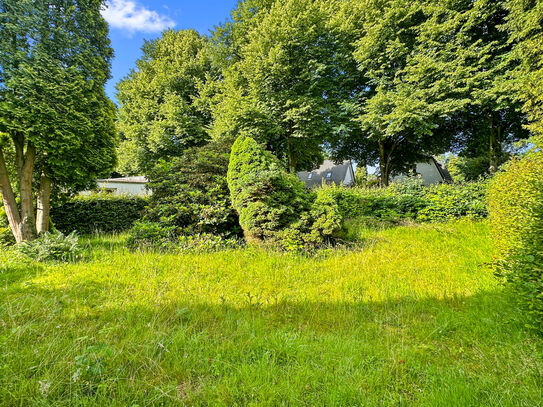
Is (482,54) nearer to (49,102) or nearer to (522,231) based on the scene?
(522,231)

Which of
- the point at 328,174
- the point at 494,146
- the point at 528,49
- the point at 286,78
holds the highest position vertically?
the point at 286,78

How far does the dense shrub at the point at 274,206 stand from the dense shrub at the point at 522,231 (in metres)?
2.78

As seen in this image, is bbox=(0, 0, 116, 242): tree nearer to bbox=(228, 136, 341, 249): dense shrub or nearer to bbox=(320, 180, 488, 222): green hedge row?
bbox=(228, 136, 341, 249): dense shrub

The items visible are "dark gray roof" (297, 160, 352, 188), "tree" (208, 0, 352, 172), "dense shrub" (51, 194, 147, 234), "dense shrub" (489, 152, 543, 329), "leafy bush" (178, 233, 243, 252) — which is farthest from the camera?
"dark gray roof" (297, 160, 352, 188)

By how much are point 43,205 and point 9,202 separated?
797 millimetres

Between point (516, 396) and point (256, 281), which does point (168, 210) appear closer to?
point (256, 281)

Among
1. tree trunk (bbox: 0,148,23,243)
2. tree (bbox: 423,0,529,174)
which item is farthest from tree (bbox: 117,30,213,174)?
tree (bbox: 423,0,529,174)

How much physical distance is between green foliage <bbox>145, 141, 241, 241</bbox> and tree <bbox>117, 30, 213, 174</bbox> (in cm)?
825

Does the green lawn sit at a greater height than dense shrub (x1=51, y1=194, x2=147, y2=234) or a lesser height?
lesser

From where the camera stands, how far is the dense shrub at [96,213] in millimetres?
8328

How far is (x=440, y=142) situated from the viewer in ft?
47.8

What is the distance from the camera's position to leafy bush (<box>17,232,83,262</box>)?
4371 millimetres

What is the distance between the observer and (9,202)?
17.5 ft

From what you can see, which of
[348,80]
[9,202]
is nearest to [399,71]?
[348,80]
